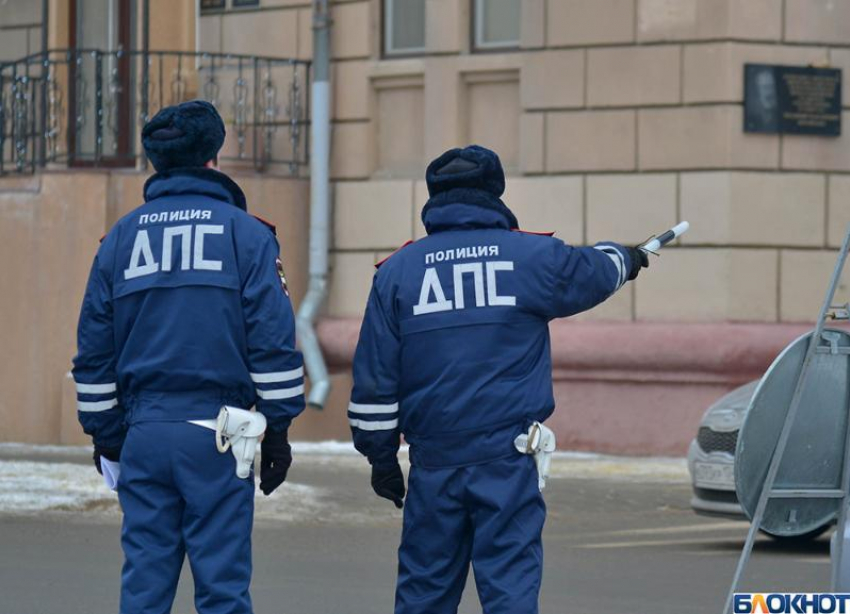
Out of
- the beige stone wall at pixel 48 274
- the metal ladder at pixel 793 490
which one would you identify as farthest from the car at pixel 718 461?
the beige stone wall at pixel 48 274

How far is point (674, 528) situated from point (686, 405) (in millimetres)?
3878

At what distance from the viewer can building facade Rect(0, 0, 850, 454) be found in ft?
49.6

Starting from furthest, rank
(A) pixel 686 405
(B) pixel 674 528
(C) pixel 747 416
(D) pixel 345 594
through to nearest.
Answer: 1. (A) pixel 686 405
2. (B) pixel 674 528
3. (D) pixel 345 594
4. (C) pixel 747 416

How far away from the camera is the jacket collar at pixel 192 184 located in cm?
604

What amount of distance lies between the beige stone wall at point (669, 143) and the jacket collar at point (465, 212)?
9.32m

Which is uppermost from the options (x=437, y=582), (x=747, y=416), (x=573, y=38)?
(x=573, y=38)

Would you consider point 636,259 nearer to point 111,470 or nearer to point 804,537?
point 111,470

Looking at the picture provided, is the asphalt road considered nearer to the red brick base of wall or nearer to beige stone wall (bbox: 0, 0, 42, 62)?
the red brick base of wall

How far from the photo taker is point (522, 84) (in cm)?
1582

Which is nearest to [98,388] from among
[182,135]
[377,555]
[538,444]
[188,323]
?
[188,323]

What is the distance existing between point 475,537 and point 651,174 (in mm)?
9862

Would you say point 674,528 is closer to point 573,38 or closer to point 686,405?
point 686,405

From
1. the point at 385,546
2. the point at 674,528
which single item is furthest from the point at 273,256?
the point at 674,528

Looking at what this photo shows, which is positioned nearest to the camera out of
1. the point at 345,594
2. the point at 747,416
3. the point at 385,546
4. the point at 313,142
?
the point at 747,416
